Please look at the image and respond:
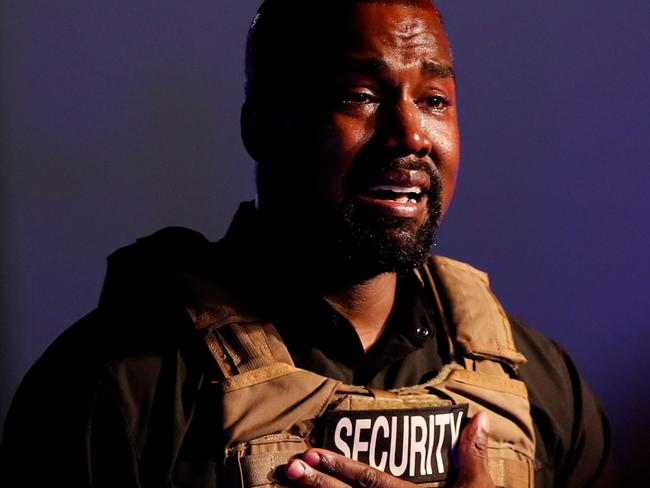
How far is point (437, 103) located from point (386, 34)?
0.38 feet

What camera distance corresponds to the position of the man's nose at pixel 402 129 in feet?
4.14

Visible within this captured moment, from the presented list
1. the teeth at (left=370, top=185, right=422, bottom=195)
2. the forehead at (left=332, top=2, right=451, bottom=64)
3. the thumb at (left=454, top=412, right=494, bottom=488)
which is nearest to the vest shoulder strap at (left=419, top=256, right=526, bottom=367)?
the thumb at (left=454, top=412, right=494, bottom=488)

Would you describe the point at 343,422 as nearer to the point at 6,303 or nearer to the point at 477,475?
the point at 477,475

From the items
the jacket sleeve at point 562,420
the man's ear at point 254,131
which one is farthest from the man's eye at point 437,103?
the jacket sleeve at point 562,420

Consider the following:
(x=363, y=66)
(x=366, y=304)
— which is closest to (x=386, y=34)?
(x=363, y=66)

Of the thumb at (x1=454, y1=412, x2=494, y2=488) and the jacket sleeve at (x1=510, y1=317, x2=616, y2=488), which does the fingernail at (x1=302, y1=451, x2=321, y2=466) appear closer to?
the thumb at (x1=454, y1=412, x2=494, y2=488)

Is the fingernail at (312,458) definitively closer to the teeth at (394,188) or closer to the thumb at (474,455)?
the thumb at (474,455)

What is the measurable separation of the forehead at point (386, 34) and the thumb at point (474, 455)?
469 mm

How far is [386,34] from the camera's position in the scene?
4.21 ft

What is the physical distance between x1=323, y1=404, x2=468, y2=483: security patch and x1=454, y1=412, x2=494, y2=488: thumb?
16 mm

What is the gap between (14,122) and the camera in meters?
1.81

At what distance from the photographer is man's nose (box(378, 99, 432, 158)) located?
4.14 ft

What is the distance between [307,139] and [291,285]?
195 mm

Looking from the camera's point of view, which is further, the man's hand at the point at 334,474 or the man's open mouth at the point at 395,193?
the man's open mouth at the point at 395,193
